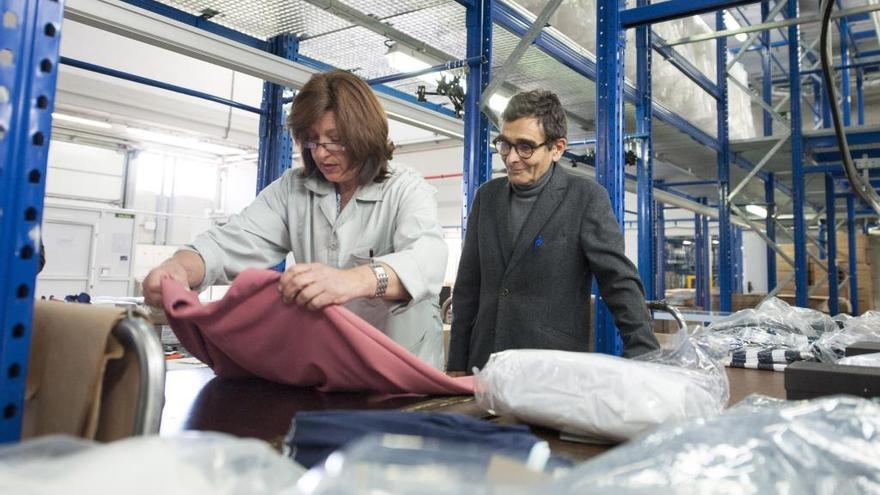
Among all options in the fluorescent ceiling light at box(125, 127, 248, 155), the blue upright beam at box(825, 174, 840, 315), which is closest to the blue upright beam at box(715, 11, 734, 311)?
the blue upright beam at box(825, 174, 840, 315)

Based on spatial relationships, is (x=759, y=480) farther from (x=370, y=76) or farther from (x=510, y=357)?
(x=370, y=76)

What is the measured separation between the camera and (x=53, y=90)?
24.1 inches

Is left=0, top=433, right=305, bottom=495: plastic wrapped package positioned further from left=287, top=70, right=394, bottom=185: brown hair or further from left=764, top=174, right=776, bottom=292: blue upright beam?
left=764, top=174, right=776, bottom=292: blue upright beam

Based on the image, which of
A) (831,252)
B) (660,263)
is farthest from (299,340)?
(660,263)

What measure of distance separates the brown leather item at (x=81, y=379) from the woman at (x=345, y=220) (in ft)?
1.81

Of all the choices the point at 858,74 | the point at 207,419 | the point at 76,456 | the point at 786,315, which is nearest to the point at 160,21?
the point at 207,419

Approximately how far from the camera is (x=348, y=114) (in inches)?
56.0

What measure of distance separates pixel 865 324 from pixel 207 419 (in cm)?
220

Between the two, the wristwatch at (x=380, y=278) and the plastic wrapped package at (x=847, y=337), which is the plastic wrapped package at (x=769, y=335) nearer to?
the plastic wrapped package at (x=847, y=337)

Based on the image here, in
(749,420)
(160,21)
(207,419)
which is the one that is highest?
(160,21)

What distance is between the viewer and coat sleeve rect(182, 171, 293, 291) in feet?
4.86

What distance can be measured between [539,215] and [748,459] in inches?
57.2

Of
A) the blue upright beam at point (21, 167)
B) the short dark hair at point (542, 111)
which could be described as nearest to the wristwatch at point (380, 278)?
the blue upright beam at point (21, 167)

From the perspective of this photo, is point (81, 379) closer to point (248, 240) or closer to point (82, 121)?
point (248, 240)
